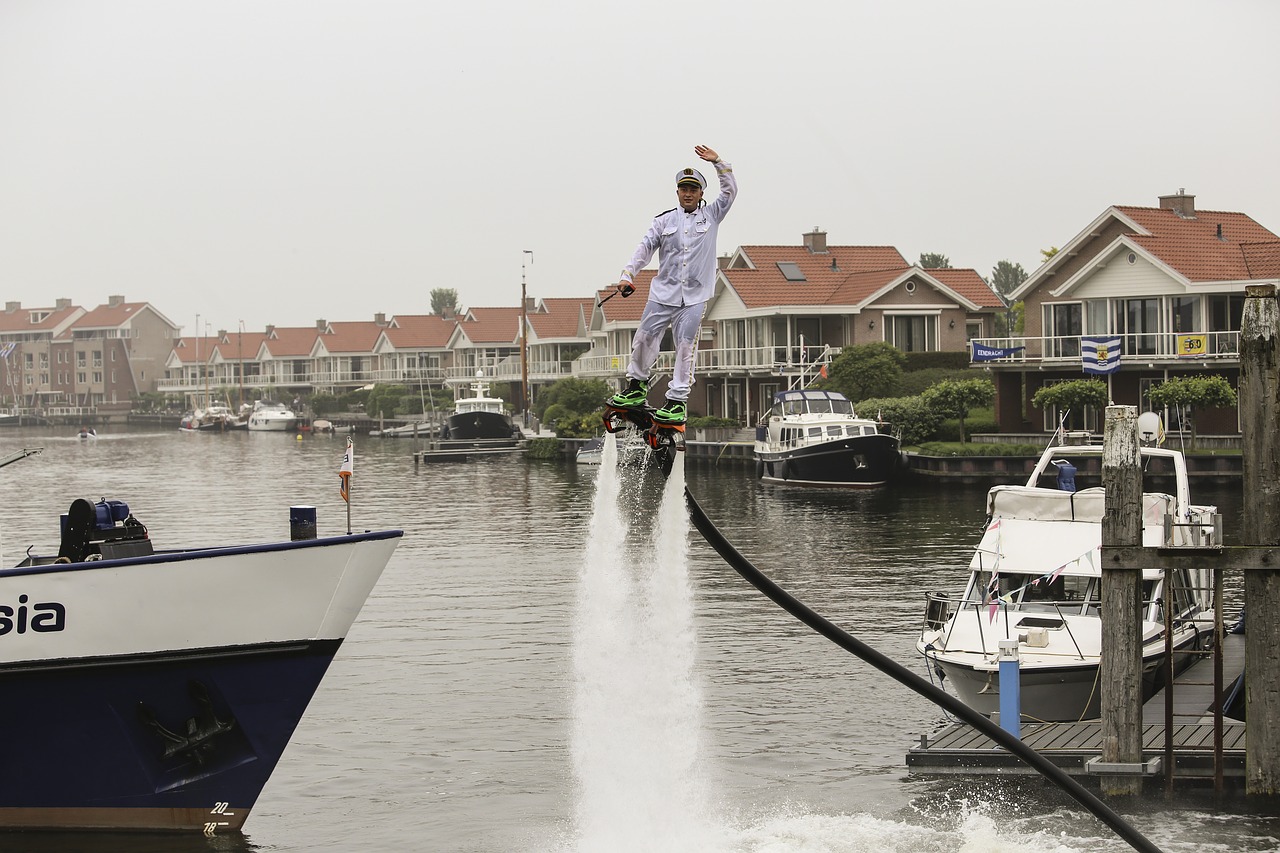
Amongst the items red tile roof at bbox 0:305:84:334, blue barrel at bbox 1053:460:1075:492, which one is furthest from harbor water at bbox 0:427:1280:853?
red tile roof at bbox 0:305:84:334

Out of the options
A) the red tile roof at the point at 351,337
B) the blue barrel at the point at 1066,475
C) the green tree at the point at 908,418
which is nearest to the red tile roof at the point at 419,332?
the red tile roof at the point at 351,337

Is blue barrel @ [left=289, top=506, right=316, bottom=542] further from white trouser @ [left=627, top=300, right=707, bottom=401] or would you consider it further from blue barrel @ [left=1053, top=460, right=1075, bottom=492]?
blue barrel @ [left=1053, top=460, right=1075, bottom=492]

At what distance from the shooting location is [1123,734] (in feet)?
52.9

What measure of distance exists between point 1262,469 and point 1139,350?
45883 millimetres

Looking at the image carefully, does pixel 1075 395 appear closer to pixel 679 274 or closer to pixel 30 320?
pixel 679 274

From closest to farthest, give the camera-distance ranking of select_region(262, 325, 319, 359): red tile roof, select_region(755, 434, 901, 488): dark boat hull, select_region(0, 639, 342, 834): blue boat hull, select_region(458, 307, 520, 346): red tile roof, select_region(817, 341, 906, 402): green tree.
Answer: select_region(0, 639, 342, 834): blue boat hull → select_region(755, 434, 901, 488): dark boat hull → select_region(817, 341, 906, 402): green tree → select_region(458, 307, 520, 346): red tile roof → select_region(262, 325, 319, 359): red tile roof

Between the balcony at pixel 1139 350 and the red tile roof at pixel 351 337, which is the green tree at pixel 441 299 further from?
the balcony at pixel 1139 350

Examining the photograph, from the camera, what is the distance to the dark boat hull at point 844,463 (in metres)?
56.2

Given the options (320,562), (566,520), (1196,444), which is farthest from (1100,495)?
(1196,444)

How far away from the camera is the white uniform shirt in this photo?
11.2 meters

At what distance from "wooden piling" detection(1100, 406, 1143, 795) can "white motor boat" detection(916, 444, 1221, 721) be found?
2.05m

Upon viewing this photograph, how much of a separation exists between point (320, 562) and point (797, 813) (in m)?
7.12

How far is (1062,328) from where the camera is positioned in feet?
206

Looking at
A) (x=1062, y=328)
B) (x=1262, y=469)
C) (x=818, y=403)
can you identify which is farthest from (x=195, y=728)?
(x=1062, y=328)
